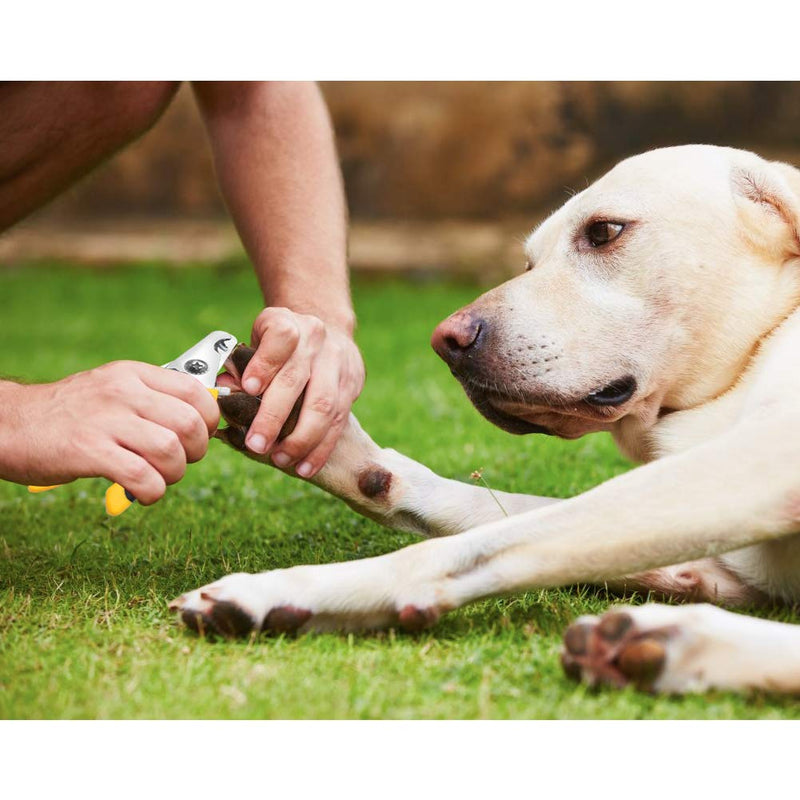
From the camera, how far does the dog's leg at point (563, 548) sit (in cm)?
204

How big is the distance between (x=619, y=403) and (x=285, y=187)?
4.12ft

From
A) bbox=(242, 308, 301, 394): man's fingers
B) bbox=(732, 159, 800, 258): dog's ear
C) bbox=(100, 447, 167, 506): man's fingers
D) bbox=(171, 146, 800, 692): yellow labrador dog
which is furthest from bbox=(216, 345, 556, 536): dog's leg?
bbox=(732, 159, 800, 258): dog's ear

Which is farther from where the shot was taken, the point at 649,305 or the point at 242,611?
the point at 649,305

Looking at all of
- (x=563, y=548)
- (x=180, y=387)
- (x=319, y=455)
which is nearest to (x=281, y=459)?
(x=319, y=455)

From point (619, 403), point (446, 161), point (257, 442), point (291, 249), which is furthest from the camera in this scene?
point (446, 161)

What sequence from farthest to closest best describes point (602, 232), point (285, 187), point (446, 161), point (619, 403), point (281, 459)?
point (446, 161)
point (285, 187)
point (602, 232)
point (619, 403)
point (281, 459)

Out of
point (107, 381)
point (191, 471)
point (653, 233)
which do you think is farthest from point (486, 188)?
point (107, 381)

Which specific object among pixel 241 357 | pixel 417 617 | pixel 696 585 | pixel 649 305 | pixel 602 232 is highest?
pixel 602 232

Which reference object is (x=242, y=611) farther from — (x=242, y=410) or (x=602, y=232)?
(x=602, y=232)

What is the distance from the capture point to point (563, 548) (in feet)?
6.73

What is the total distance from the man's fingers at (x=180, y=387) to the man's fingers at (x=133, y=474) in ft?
0.51

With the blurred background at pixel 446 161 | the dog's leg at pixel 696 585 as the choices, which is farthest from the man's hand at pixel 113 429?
the blurred background at pixel 446 161

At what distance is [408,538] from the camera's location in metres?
2.94

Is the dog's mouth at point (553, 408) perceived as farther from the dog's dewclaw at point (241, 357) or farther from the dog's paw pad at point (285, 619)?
the dog's paw pad at point (285, 619)
